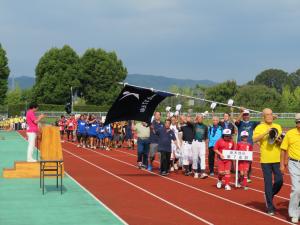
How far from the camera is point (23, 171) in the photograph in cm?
1686

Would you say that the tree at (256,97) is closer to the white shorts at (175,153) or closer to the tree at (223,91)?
the tree at (223,91)

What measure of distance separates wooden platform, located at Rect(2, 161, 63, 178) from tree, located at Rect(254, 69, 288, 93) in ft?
562

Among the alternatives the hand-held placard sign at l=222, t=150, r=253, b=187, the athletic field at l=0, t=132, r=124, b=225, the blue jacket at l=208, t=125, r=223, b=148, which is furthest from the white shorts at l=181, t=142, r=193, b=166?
the athletic field at l=0, t=132, r=124, b=225

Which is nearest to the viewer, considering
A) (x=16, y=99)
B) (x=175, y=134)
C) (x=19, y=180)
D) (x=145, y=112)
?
(x=19, y=180)

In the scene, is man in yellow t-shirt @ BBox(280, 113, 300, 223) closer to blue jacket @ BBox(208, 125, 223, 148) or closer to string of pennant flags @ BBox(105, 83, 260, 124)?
string of pennant flags @ BBox(105, 83, 260, 124)

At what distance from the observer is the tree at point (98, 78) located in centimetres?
9081

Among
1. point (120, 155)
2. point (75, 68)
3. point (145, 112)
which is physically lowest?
point (120, 155)

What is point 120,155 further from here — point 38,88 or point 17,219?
point 38,88

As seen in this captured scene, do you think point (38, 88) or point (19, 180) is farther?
point (38, 88)

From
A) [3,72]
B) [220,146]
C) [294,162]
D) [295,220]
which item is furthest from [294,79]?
[295,220]

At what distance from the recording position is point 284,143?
420 inches

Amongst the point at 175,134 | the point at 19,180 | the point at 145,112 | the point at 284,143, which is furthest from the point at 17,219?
the point at 175,134

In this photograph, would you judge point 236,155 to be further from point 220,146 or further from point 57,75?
point 57,75

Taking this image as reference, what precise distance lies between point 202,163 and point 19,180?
16.8ft
